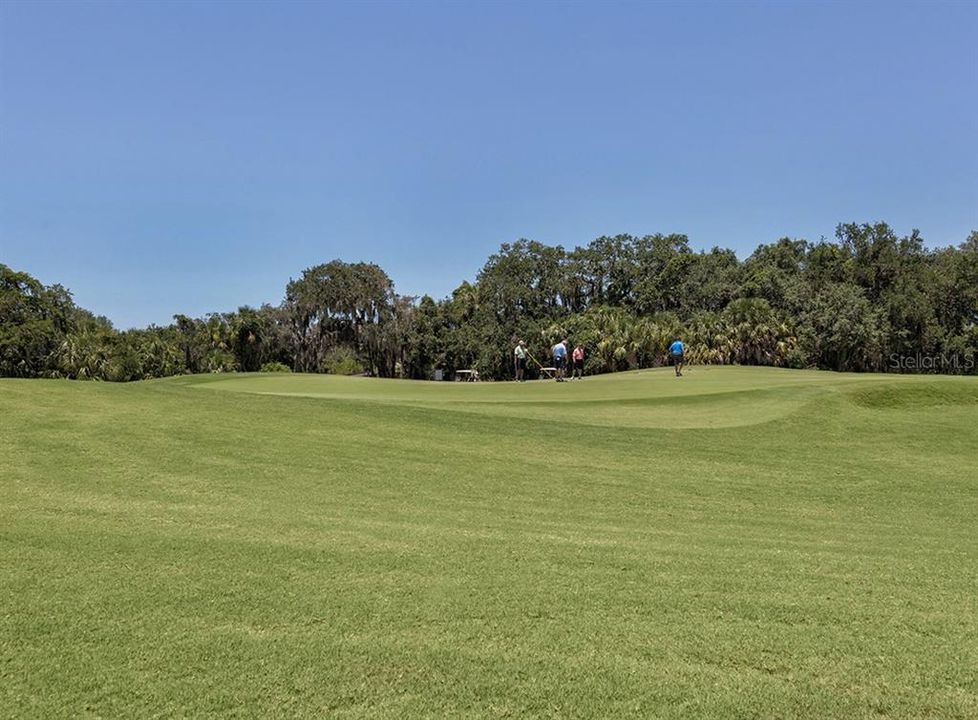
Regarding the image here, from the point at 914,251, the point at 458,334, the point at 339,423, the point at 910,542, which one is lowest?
the point at 910,542

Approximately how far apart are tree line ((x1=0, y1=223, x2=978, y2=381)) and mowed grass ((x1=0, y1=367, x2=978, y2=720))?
40.0 metres

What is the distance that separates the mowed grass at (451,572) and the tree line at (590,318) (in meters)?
40.0

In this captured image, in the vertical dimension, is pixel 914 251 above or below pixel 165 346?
above

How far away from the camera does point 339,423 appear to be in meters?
11.6

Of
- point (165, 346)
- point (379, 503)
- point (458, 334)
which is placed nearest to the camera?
point (379, 503)

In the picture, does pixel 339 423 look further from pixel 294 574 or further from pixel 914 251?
pixel 914 251

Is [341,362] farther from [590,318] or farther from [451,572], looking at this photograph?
[451,572]

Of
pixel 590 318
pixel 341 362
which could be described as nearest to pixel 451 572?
pixel 590 318

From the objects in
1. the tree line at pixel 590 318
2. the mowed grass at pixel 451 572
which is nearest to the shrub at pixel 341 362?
the tree line at pixel 590 318

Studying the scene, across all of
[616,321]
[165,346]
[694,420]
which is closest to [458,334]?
[616,321]

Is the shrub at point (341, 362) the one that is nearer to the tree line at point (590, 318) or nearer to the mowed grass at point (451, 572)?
the tree line at point (590, 318)

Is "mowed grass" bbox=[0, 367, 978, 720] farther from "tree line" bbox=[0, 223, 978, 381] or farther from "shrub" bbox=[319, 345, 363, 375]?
"shrub" bbox=[319, 345, 363, 375]

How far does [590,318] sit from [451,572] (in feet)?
172

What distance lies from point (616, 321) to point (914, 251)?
85.4 feet
